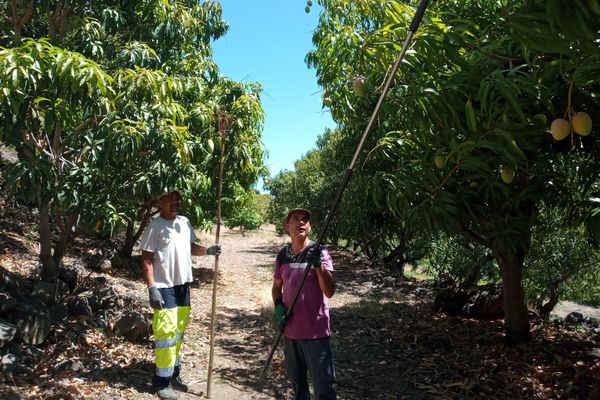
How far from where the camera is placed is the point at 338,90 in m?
5.27

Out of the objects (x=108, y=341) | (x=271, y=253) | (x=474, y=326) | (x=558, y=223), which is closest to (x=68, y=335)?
(x=108, y=341)

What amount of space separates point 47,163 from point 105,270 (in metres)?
5.18

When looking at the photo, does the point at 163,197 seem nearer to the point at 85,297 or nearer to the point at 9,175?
the point at 9,175

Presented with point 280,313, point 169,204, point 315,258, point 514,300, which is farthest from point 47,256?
point 514,300

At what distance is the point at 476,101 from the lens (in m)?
3.29

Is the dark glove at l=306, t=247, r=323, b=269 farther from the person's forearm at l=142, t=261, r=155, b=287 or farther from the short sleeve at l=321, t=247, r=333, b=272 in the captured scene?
the person's forearm at l=142, t=261, r=155, b=287

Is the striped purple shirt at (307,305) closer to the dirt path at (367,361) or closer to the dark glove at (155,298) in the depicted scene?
the dark glove at (155,298)

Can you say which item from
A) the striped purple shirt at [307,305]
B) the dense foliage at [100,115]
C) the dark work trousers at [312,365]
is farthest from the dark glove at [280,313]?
the dense foliage at [100,115]

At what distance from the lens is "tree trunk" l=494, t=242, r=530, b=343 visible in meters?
5.65

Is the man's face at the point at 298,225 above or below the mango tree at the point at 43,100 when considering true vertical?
below

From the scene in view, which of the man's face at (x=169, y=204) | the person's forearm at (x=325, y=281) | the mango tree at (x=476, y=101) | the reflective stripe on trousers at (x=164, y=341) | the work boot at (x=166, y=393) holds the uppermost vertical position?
the mango tree at (x=476, y=101)

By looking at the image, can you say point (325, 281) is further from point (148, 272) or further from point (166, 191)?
point (166, 191)

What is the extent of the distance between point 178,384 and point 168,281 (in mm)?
1095

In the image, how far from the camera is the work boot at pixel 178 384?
471 centimetres
